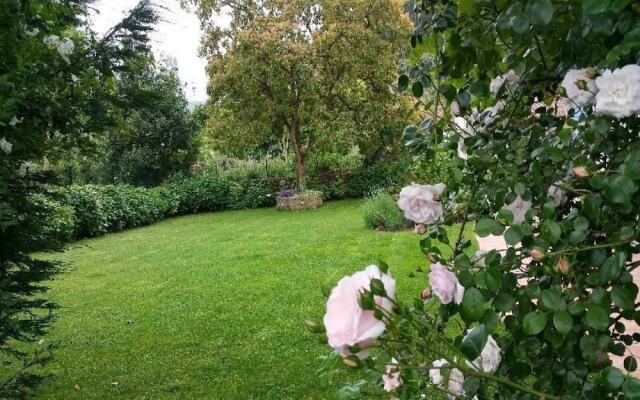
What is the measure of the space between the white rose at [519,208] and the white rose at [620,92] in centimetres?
22

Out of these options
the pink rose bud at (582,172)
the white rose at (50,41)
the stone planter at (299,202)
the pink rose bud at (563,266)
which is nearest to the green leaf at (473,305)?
the pink rose bud at (563,266)

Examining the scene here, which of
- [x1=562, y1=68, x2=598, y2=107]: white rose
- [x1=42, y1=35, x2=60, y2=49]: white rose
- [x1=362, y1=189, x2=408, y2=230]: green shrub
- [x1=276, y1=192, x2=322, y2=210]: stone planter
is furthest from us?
[x1=276, y1=192, x2=322, y2=210]: stone planter

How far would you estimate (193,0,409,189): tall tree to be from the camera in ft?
36.1

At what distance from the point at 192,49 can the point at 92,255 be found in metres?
6.43

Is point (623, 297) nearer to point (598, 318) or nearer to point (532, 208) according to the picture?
point (598, 318)

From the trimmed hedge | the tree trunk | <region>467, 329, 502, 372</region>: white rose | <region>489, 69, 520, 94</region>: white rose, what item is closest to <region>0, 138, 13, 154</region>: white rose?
<region>489, 69, 520, 94</region>: white rose

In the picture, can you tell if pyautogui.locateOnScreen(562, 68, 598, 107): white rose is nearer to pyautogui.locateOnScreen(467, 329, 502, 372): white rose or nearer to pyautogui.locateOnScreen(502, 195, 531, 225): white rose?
pyautogui.locateOnScreen(502, 195, 531, 225): white rose

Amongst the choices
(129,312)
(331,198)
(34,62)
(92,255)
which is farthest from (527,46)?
(331,198)

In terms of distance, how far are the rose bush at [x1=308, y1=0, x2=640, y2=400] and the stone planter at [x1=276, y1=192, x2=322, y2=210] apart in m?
10.5

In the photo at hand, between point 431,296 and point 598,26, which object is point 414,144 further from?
point 598,26

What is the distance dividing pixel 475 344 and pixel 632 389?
17cm

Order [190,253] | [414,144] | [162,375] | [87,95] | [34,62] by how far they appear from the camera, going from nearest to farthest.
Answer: [414,144] < [34,62] < [87,95] < [162,375] < [190,253]

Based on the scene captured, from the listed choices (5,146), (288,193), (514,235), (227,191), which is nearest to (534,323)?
(514,235)

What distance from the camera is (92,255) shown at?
25.9 ft
